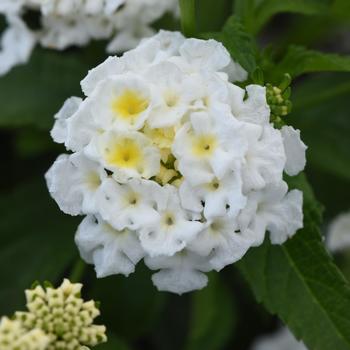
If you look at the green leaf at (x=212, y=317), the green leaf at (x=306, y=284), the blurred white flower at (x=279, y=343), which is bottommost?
the blurred white flower at (x=279, y=343)

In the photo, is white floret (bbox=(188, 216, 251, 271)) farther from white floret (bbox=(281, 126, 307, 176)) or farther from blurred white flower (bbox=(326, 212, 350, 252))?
blurred white flower (bbox=(326, 212, 350, 252))

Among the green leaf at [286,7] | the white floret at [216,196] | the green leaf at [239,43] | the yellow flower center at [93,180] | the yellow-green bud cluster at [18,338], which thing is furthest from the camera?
the green leaf at [286,7]

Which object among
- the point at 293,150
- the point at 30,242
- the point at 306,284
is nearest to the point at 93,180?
the point at 293,150

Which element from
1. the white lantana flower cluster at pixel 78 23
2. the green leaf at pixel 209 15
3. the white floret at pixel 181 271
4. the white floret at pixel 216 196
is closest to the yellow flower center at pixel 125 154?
the white floret at pixel 216 196

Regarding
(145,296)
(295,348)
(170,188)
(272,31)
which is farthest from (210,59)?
(272,31)

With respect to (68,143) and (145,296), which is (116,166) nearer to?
(68,143)

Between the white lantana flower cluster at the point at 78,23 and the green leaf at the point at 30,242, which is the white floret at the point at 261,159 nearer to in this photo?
the white lantana flower cluster at the point at 78,23
